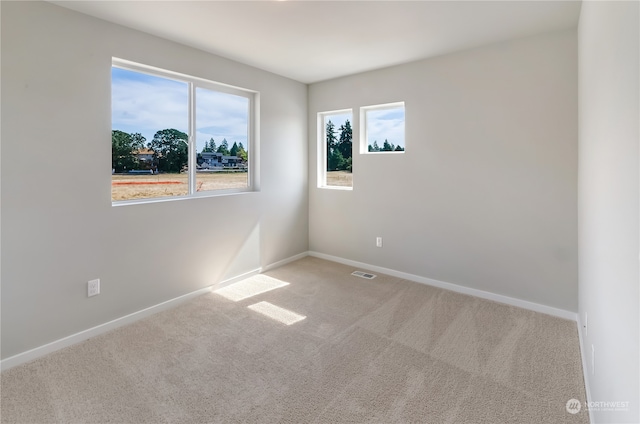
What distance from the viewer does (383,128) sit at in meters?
4.00

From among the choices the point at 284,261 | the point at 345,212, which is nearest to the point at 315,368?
the point at 284,261

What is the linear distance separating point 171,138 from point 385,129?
2456mm

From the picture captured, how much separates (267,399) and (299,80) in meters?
3.84

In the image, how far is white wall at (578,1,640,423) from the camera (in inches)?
35.8

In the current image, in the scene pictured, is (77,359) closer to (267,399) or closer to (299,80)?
(267,399)

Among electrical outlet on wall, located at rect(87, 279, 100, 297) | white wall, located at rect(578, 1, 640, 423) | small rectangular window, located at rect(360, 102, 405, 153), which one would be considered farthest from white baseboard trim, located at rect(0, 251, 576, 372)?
small rectangular window, located at rect(360, 102, 405, 153)

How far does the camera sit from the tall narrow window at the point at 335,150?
4.37 metres

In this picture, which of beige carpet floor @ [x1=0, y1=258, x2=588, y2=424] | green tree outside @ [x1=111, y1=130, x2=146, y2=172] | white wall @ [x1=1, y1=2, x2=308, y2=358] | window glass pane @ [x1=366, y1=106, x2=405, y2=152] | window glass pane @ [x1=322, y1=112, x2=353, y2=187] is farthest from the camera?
window glass pane @ [x1=322, y1=112, x2=353, y2=187]

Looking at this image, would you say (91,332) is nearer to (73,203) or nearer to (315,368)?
(73,203)

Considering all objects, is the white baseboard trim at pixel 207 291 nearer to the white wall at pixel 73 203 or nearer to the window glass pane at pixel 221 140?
the white wall at pixel 73 203

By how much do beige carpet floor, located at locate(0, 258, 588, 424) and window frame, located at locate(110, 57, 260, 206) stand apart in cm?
A: 119

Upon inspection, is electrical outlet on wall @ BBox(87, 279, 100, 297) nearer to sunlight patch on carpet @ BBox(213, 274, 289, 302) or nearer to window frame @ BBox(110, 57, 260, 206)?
window frame @ BBox(110, 57, 260, 206)

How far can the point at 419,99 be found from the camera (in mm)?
Answer: 3564

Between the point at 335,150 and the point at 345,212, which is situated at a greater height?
the point at 335,150
